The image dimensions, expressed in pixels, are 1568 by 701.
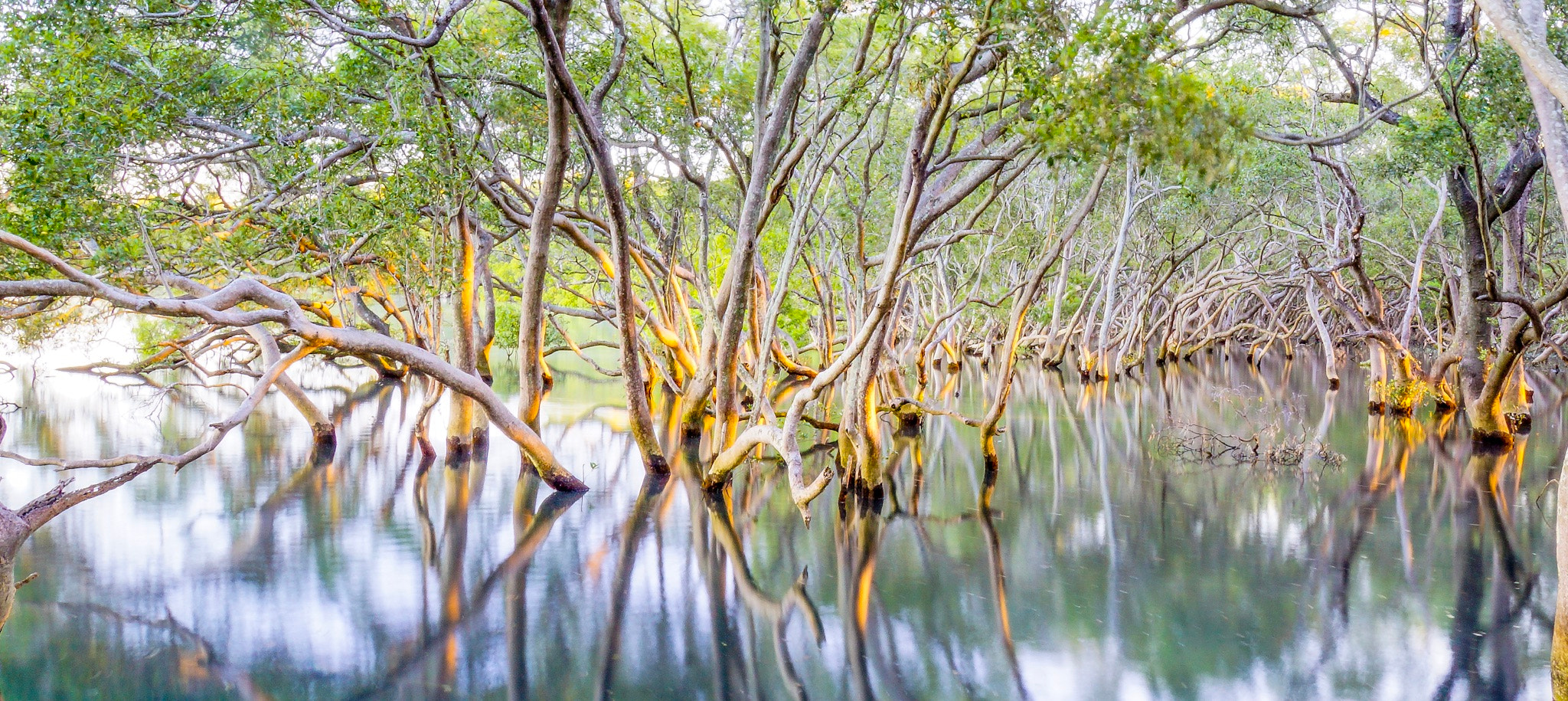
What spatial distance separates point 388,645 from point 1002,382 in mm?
7170

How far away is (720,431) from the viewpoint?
35.4 ft

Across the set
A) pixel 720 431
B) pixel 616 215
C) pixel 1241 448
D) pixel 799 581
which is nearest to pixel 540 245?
pixel 616 215

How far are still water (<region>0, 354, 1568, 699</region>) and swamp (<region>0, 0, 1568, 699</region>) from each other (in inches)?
2.1

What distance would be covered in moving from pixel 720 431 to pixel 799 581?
3385mm

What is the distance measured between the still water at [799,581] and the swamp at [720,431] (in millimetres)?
54

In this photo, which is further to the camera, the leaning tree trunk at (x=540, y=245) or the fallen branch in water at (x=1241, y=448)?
the fallen branch in water at (x=1241, y=448)

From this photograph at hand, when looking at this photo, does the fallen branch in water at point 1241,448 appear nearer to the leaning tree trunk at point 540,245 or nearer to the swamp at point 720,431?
the swamp at point 720,431

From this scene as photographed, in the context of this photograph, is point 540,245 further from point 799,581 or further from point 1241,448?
point 1241,448

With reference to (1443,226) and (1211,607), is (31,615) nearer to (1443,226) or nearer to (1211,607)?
(1211,607)

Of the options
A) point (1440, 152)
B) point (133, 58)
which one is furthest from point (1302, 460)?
point (133, 58)

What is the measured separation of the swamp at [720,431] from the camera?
5.91 meters

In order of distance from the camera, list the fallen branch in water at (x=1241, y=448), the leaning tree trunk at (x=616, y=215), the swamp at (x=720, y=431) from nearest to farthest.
Result: 1. the swamp at (x=720, y=431)
2. the leaning tree trunk at (x=616, y=215)
3. the fallen branch in water at (x=1241, y=448)

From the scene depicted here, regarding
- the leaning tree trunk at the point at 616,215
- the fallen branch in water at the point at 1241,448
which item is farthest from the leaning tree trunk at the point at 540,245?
the fallen branch in water at the point at 1241,448

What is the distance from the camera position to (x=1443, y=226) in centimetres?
2228
